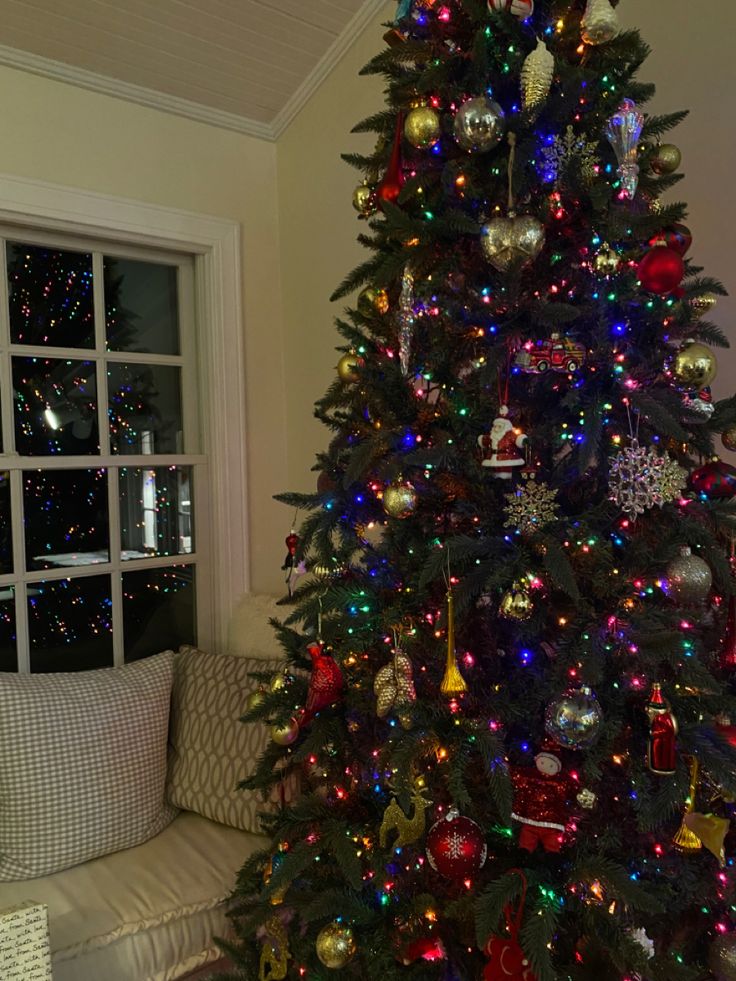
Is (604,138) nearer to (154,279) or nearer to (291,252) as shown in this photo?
(291,252)

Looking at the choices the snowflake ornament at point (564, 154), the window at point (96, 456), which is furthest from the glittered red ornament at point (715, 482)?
the window at point (96, 456)

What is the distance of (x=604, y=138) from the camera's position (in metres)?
1.01

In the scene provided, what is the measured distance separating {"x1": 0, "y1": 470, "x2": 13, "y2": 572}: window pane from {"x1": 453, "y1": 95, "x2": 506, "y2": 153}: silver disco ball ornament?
179cm

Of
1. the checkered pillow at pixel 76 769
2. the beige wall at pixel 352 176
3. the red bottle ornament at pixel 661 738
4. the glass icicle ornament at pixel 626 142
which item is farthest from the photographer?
the checkered pillow at pixel 76 769

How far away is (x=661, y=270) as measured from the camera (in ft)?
3.02

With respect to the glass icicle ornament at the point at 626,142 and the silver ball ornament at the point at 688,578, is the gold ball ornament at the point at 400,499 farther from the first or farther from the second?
the glass icicle ornament at the point at 626,142

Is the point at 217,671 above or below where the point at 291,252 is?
below

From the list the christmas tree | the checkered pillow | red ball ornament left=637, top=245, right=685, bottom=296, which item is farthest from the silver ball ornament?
the checkered pillow

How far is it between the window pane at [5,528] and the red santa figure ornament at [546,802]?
180 cm

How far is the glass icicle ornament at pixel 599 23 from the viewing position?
95 centimetres

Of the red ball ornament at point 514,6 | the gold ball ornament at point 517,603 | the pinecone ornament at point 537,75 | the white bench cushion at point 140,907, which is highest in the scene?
the red ball ornament at point 514,6

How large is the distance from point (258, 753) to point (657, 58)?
1.89m

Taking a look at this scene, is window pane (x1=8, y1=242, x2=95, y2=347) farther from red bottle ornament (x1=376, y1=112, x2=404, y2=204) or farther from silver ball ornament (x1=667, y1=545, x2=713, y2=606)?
silver ball ornament (x1=667, y1=545, x2=713, y2=606)

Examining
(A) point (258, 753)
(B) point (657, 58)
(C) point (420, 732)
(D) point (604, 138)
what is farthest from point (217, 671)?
(B) point (657, 58)
